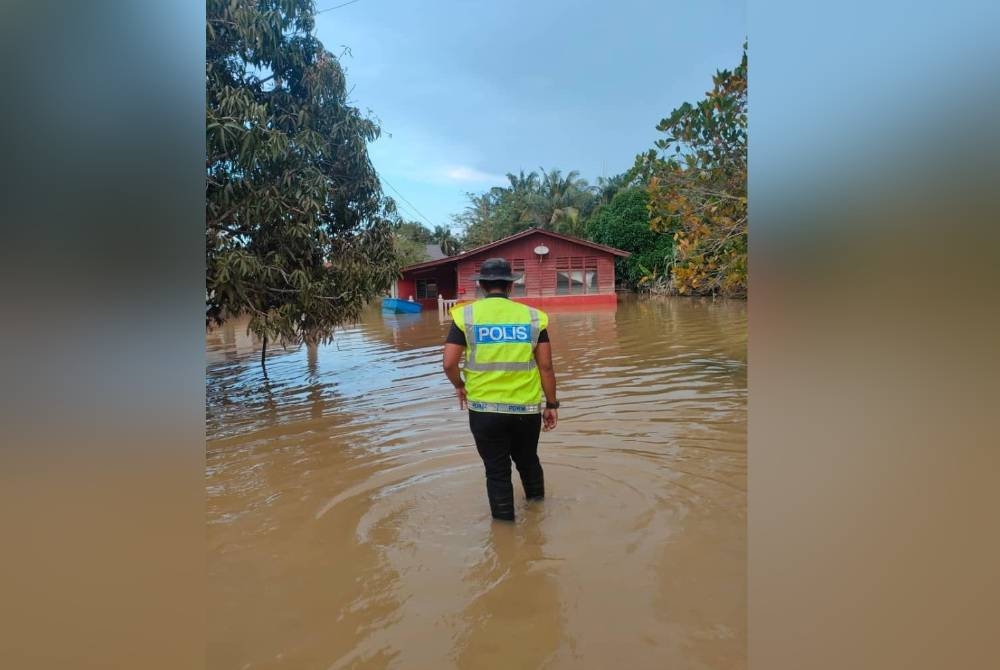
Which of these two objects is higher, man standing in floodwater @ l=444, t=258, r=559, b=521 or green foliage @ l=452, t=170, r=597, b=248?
green foliage @ l=452, t=170, r=597, b=248

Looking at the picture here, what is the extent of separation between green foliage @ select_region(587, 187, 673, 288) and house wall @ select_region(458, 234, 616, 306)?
13.6 feet

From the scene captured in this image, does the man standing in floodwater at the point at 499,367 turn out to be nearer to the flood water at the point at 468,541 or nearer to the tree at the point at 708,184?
the flood water at the point at 468,541

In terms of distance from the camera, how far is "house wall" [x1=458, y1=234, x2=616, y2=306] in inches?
1168

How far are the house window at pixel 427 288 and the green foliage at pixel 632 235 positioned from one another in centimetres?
1154

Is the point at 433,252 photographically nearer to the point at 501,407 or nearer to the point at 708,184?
the point at 708,184

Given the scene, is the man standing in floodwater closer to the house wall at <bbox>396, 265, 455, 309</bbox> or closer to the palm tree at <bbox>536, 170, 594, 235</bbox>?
the house wall at <bbox>396, 265, 455, 309</bbox>

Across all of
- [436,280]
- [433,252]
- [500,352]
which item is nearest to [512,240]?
Result: [436,280]

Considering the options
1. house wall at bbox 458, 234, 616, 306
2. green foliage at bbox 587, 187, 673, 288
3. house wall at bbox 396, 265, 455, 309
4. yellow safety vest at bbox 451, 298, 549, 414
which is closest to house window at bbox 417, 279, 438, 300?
house wall at bbox 396, 265, 455, 309

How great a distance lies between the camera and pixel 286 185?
6.89 meters

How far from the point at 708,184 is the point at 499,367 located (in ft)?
19.6

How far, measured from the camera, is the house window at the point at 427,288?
107ft
